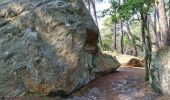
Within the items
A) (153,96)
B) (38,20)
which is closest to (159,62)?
(153,96)

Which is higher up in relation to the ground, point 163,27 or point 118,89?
point 163,27

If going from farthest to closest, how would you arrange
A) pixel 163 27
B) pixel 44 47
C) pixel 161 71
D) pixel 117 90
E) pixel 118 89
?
pixel 163 27 < pixel 118 89 < pixel 117 90 < pixel 44 47 < pixel 161 71

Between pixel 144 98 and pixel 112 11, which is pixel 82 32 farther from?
pixel 144 98

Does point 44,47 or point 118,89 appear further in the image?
point 118,89

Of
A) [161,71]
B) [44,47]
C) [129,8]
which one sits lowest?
[161,71]

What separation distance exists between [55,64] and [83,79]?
1925 mm

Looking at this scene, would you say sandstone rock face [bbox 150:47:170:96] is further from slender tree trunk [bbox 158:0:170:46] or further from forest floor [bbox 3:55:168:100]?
slender tree trunk [bbox 158:0:170:46]

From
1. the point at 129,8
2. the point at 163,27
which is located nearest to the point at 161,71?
the point at 129,8

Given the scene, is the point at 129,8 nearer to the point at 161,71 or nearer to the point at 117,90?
the point at 161,71

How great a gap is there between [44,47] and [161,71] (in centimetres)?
462

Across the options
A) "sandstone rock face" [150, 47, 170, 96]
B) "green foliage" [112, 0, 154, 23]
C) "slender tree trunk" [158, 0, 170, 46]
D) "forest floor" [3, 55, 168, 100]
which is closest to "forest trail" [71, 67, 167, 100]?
"forest floor" [3, 55, 168, 100]

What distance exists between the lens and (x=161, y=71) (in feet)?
35.4

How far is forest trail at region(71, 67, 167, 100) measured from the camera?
11.4 meters

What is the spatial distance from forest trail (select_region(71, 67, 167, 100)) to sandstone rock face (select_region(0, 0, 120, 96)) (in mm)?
435
